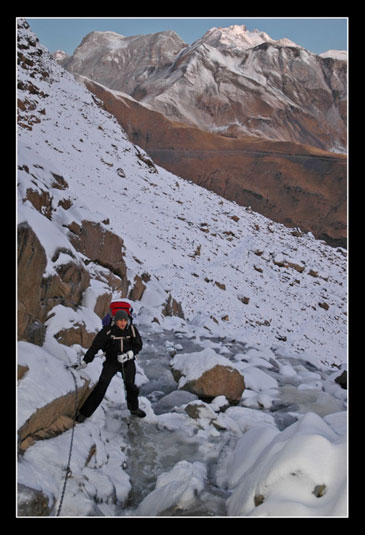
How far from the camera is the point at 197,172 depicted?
40.0m

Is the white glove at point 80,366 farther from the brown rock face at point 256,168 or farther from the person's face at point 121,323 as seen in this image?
the brown rock face at point 256,168

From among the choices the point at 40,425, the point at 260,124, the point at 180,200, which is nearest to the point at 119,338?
the point at 40,425

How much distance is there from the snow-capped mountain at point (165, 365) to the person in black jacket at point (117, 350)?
27cm

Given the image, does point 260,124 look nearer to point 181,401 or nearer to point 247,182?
point 247,182

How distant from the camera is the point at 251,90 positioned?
60625mm

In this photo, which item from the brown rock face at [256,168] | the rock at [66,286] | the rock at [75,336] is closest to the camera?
the rock at [66,286]

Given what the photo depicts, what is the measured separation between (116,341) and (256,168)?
39033 mm

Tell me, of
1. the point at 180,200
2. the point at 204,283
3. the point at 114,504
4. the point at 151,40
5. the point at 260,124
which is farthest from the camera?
the point at 151,40

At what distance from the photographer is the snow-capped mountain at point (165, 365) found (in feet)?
10.8

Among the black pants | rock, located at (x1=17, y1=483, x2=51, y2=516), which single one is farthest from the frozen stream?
rock, located at (x1=17, y1=483, x2=51, y2=516)

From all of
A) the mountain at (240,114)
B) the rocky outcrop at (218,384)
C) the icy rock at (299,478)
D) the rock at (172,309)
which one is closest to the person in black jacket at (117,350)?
the rocky outcrop at (218,384)

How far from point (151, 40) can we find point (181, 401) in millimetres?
92024

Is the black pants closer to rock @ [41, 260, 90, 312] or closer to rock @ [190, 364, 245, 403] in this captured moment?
rock @ [41, 260, 90, 312]

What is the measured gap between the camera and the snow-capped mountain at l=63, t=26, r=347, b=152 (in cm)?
5712
